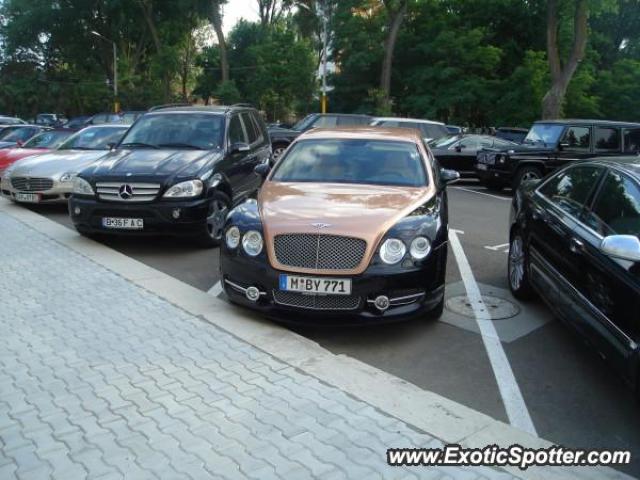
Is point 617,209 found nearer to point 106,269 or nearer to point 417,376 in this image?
point 417,376

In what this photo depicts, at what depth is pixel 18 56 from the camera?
180 feet

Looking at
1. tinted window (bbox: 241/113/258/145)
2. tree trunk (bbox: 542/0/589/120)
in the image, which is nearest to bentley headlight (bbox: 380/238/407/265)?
tinted window (bbox: 241/113/258/145)

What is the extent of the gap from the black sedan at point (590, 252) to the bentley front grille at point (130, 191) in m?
4.28

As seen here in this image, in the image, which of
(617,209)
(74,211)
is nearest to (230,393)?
(617,209)

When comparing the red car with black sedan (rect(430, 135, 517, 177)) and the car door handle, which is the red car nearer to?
A: black sedan (rect(430, 135, 517, 177))

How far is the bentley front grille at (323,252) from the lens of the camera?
4.84m

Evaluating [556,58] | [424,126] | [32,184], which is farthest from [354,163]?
[556,58]

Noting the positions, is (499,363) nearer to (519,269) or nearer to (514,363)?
(514,363)

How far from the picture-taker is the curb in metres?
3.39

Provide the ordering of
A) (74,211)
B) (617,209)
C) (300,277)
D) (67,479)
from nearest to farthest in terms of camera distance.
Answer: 1. (67,479)
2. (617,209)
3. (300,277)
4. (74,211)

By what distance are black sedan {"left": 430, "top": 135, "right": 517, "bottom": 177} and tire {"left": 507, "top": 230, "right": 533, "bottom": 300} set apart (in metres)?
9.94

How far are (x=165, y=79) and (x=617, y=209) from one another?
44849 millimetres

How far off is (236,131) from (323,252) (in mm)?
4934

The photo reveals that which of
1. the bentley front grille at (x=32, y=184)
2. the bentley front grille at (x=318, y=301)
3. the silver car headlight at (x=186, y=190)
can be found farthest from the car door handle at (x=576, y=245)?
the bentley front grille at (x=32, y=184)
